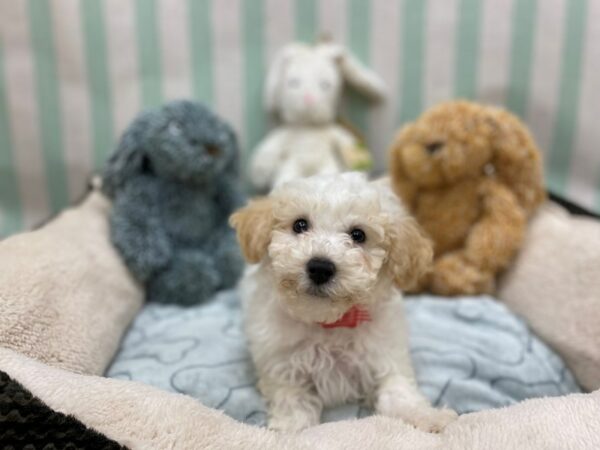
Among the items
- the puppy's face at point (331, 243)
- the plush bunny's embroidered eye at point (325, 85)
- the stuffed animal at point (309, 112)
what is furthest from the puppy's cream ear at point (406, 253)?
the plush bunny's embroidered eye at point (325, 85)

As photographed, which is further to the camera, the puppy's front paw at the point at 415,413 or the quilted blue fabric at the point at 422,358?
the quilted blue fabric at the point at 422,358

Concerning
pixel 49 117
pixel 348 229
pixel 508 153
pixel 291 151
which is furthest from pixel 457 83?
pixel 49 117

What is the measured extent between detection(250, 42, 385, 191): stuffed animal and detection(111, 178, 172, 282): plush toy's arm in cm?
44

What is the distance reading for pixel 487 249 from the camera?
75.0 inches

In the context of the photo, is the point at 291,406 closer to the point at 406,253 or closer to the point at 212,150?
the point at 406,253

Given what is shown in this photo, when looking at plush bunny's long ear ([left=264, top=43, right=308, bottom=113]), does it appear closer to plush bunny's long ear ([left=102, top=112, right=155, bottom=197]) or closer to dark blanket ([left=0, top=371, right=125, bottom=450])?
plush bunny's long ear ([left=102, top=112, right=155, bottom=197])

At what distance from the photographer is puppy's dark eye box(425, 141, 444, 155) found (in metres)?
1.90

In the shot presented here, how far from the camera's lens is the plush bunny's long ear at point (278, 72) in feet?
7.14

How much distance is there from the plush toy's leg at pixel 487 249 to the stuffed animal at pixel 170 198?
0.67 metres

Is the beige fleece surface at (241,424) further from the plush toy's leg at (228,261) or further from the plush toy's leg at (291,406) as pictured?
the plush toy's leg at (228,261)

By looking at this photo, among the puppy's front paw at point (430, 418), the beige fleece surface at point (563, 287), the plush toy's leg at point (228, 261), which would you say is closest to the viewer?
the puppy's front paw at point (430, 418)

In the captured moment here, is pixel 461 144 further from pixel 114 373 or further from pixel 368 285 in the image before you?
pixel 114 373

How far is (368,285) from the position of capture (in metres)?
1.28

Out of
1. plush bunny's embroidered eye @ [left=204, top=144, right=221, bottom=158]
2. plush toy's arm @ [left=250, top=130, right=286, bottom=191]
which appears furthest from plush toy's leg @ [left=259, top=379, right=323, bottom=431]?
plush toy's arm @ [left=250, top=130, right=286, bottom=191]
